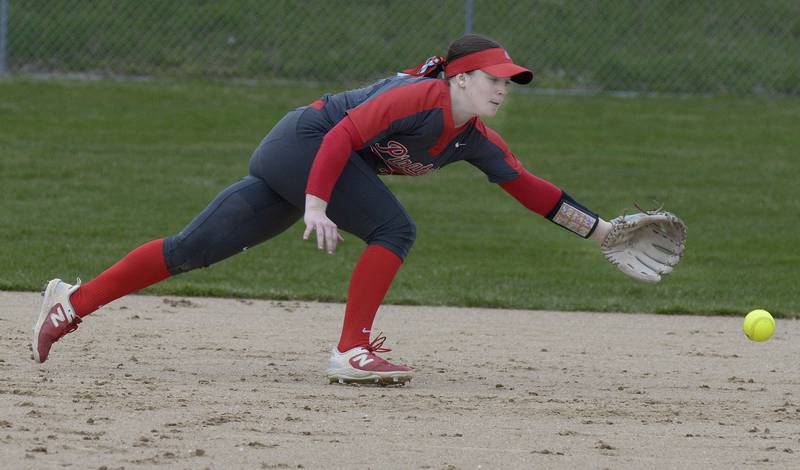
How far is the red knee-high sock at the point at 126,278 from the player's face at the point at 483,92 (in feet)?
4.73

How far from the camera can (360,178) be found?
5145 mm

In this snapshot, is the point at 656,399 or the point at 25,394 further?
the point at 656,399

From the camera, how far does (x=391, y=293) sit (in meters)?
8.27

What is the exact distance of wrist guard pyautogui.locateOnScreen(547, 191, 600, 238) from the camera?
18.4ft

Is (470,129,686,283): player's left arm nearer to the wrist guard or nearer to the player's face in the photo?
the wrist guard

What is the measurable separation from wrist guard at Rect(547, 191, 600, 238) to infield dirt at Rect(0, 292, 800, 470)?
2.24 feet

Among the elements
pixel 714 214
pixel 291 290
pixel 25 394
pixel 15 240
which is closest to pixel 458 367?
pixel 25 394

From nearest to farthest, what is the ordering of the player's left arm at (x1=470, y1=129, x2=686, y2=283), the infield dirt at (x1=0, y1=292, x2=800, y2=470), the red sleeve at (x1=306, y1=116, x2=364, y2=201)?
the infield dirt at (x1=0, y1=292, x2=800, y2=470)
the red sleeve at (x1=306, y1=116, x2=364, y2=201)
the player's left arm at (x1=470, y1=129, x2=686, y2=283)

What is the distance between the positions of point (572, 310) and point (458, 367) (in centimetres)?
227

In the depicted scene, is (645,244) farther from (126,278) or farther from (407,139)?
(126,278)

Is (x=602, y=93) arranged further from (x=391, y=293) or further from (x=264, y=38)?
(x=391, y=293)

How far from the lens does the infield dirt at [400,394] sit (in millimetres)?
4023

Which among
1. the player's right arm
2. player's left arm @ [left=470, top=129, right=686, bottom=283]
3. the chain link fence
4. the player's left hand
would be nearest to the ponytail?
the player's right arm

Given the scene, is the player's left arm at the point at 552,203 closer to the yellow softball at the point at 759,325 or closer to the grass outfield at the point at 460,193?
the yellow softball at the point at 759,325
